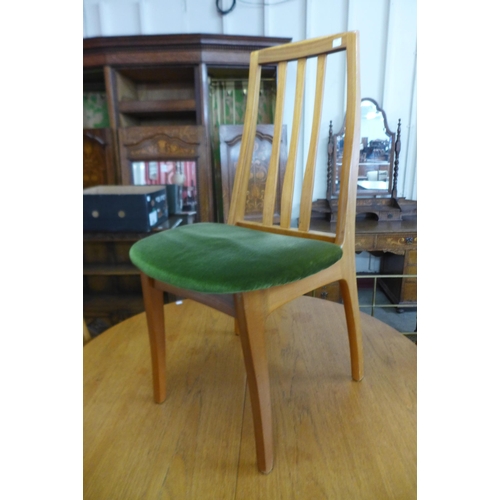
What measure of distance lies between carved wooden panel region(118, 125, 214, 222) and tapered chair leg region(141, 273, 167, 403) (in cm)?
124

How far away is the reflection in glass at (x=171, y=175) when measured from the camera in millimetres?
2037

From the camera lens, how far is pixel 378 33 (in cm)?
217

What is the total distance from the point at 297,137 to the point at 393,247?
149 cm

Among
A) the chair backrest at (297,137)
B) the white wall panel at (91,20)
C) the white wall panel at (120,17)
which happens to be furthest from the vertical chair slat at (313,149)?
the white wall panel at (91,20)

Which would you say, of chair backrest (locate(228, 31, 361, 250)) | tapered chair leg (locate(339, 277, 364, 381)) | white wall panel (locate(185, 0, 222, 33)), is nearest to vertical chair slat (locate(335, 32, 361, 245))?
chair backrest (locate(228, 31, 361, 250))

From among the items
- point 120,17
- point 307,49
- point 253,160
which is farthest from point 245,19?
point 307,49

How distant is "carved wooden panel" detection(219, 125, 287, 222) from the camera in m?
1.88

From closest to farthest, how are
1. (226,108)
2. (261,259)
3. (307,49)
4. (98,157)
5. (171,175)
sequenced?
1. (261,259)
2. (307,49)
3. (98,157)
4. (171,175)
5. (226,108)

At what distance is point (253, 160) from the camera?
6.35 ft

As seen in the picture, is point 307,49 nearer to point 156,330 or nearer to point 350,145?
point 350,145

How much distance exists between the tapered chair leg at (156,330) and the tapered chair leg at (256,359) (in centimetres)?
27
